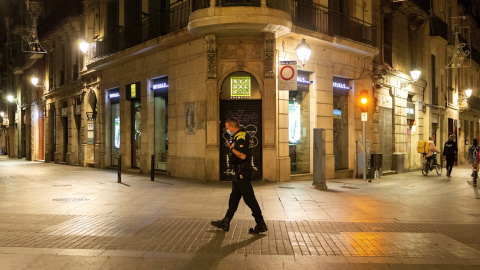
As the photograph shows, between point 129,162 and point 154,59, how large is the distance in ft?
17.9

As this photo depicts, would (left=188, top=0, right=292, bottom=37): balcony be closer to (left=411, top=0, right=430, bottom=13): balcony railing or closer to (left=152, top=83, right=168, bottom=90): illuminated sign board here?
(left=152, top=83, right=168, bottom=90): illuminated sign board

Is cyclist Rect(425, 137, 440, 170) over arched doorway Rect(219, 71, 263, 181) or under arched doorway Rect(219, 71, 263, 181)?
under

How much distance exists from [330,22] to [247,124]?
19.8 ft

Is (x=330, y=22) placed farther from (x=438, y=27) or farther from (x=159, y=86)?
(x=438, y=27)

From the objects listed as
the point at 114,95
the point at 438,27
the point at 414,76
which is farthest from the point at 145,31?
the point at 438,27

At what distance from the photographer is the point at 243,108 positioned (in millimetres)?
15438

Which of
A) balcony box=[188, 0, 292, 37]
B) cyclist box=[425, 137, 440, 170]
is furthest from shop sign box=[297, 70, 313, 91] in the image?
cyclist box=[425, 137, 440, 170]

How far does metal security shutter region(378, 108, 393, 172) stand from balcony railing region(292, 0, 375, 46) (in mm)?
3587

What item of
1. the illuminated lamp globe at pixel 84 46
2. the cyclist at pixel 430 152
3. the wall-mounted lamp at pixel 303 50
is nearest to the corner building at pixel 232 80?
the wall-mounted lamp at pixel 303 50

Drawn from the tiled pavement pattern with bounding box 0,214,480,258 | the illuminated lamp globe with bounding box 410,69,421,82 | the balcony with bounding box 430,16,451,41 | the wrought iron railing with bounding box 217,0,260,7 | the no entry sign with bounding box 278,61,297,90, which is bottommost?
the tiled pavement pattern with bounding box 0,214,480,258

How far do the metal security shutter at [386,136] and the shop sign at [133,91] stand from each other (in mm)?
11498

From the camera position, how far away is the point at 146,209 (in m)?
9.77

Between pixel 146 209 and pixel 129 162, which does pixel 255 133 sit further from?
pixel 129 162

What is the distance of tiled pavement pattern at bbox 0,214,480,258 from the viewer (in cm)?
634
